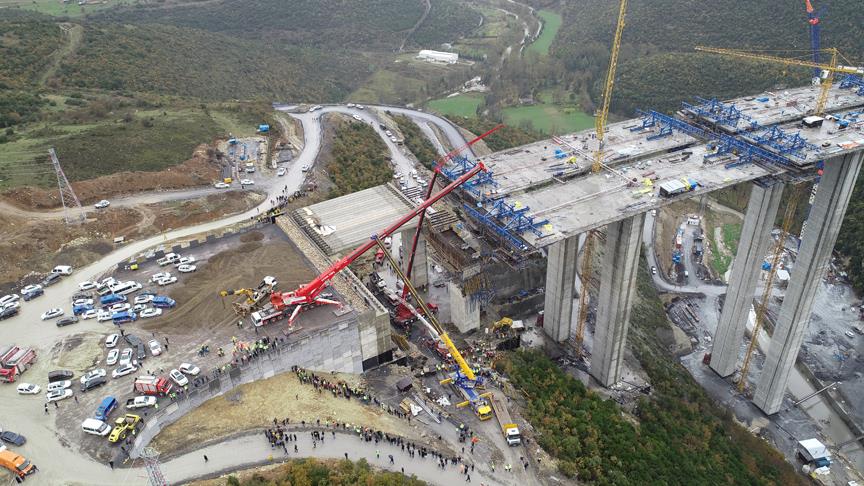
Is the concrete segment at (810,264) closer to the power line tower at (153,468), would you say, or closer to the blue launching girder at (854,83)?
the blue launching girder at (854,83)

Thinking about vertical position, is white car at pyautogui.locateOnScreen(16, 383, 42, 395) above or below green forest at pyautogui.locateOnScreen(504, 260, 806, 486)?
above

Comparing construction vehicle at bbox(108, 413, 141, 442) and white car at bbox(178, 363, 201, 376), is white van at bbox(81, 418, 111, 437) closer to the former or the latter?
construction vehicle at bbox(108, 413, 141, 442)

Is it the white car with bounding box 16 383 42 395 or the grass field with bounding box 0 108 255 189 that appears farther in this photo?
the grass field with bounding box 0 108 255 189

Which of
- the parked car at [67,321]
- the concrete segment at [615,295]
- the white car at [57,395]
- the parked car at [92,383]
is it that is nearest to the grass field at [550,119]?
the concrete segment at [615,295]

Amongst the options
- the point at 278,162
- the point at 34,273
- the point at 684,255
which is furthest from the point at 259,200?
the point at 684,255

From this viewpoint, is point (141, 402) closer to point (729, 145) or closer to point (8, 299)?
point (8, 299)

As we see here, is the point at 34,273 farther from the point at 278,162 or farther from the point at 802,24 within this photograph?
the point at 802,24

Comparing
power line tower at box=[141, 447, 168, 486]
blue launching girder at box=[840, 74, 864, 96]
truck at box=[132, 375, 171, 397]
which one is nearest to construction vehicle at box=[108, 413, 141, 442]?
truck at box=[132, 375, 171, 397]
